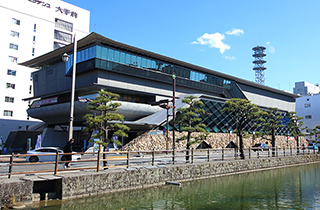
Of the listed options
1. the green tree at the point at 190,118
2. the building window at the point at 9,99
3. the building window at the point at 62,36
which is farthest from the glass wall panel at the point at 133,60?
the building window at the point at 62,36

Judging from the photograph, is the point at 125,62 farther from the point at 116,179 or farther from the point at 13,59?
the point at 13,59

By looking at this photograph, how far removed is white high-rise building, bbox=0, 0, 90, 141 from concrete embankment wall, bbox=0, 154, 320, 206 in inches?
1698

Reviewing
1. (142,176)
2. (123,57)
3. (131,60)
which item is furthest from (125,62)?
(142,176)

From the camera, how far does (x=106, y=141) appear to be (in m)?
17.0

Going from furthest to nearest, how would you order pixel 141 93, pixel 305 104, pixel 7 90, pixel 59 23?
1. pixel 305 104
2. pixel 59 23
3. pixel 7 90
4. pixel 141 93

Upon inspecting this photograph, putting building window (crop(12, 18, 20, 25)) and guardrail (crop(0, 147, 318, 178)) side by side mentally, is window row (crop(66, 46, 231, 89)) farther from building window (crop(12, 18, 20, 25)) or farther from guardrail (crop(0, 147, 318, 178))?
building window (crop(12, 18, 20, 25))

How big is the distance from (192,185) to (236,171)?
6.58m

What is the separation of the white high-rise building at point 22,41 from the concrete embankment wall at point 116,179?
43120 millimetres

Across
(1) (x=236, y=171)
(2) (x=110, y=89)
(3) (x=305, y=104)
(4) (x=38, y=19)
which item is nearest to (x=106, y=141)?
(1) (x=236, y=171)

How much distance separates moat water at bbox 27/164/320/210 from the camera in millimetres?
11234

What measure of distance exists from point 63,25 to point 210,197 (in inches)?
2673

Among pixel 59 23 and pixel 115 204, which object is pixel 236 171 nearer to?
pixel 115 204

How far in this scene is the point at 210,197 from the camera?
1304cm

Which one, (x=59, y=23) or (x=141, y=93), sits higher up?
(x=59, y=23)
